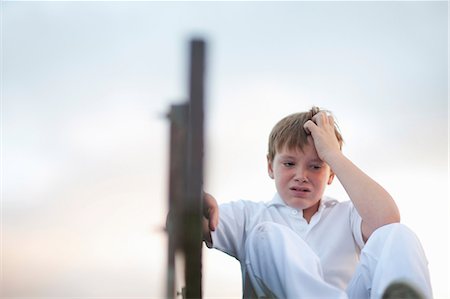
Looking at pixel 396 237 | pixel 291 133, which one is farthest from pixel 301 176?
pixel 396 237

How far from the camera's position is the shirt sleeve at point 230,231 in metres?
1.54

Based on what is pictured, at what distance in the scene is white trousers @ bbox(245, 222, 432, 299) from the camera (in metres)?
1.13

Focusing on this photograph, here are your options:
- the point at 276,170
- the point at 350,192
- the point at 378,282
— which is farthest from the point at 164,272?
the point at 276,170

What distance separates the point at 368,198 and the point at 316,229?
226 mm

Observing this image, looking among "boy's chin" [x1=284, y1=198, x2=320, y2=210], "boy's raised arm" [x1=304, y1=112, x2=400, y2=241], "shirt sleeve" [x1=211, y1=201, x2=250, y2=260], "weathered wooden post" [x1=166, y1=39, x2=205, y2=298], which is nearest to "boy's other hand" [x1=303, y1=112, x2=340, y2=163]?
"boy's raised arm" [x1=304, y1=112, x2=400, y2=241]

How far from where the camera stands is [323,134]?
1.60 m

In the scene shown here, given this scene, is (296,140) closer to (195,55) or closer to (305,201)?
(305,201)

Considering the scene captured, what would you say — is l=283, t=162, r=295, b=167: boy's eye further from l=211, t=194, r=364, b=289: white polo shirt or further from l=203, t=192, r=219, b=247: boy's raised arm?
l=203, t=192, r=219, b=247: boy's raised arm

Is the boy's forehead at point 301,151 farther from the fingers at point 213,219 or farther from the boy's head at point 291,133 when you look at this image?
the fingers at point 213,219

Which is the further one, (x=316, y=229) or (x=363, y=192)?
(x=316, y=229)

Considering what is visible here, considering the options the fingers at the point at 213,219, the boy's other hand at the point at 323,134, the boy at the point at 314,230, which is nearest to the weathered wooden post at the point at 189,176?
the boy at the point at 314,230

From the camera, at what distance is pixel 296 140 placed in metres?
1.63

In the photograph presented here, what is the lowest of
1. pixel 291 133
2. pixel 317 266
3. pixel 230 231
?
pixel 317 266

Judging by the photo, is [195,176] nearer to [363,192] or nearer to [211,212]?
[211,212]
